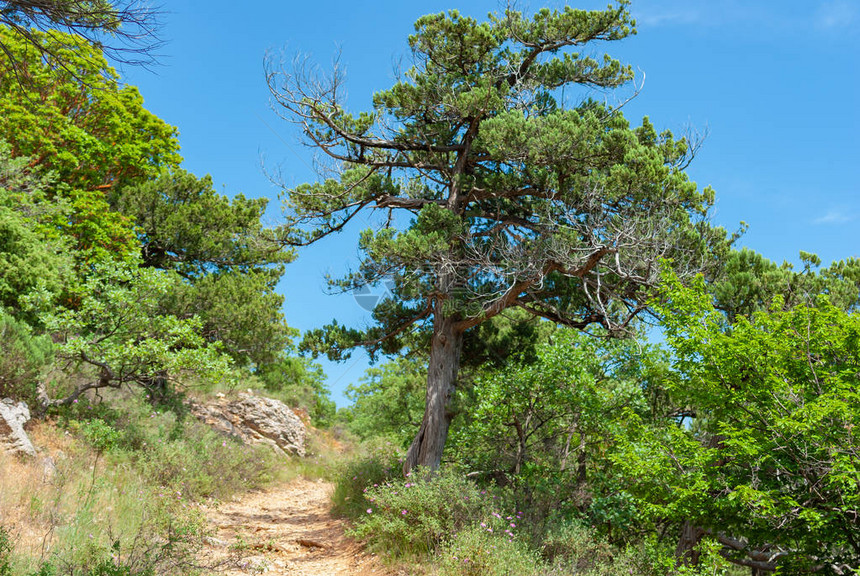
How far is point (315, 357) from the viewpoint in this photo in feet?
39.7

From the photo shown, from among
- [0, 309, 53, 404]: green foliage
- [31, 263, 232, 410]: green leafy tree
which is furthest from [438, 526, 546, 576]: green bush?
[0, 309, 53, 404]: green foliage

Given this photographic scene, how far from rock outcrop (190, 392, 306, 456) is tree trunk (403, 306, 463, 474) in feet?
26.2

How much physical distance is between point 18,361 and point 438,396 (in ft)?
23.4

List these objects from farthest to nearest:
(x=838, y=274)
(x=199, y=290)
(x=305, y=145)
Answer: (x=199, y=290) < (x=305, y=145) < (x=838, y=274)

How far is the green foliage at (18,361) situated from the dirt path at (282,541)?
3734 millimetres

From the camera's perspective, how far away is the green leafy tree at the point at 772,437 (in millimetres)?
6367

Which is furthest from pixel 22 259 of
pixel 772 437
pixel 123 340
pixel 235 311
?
pixel 772 437

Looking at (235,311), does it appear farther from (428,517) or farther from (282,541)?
(428,517)

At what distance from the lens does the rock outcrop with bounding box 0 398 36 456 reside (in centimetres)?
782

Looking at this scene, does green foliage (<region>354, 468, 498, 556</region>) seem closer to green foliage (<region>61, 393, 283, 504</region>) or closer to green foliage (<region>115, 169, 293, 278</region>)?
green foliage (<region>61, 393, 283, 504</region>)

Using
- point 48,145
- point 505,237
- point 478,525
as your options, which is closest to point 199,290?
point 48,145

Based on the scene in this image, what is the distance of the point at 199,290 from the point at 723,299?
13.5 metres

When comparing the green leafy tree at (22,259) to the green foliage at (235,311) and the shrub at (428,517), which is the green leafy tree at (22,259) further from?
the shrub at (428,517)

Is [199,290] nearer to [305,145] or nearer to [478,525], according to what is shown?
[305,145]
